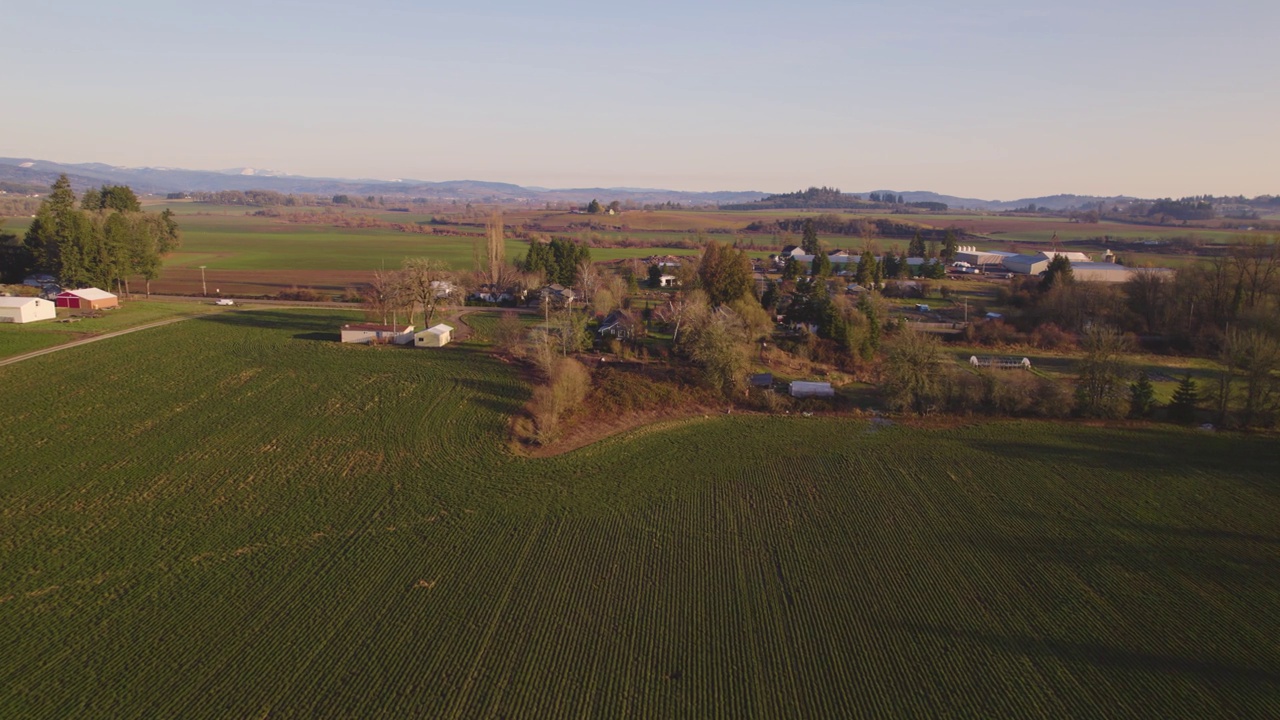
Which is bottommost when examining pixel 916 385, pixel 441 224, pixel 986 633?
pixel 986 633

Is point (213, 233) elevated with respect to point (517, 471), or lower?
elevated

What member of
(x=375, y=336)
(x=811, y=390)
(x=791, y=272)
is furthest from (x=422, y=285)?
(x=791, y=272)

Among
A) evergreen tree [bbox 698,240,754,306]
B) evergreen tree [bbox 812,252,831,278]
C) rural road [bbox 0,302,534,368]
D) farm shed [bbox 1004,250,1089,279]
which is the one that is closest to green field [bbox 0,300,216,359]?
rural road [bbox 0,302,534,368]

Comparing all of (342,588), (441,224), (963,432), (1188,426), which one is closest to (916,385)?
(963,432)

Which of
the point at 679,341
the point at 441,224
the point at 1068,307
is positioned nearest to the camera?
the point at 679,341

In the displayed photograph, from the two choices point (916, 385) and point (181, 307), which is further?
point (181, 307)

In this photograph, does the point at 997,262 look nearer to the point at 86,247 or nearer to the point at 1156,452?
the point at 1156,452

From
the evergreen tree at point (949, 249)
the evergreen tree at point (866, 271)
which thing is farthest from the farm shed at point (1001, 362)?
the evergreen tree at point (949, 249)

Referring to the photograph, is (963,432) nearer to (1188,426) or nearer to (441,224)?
(1188,426)
